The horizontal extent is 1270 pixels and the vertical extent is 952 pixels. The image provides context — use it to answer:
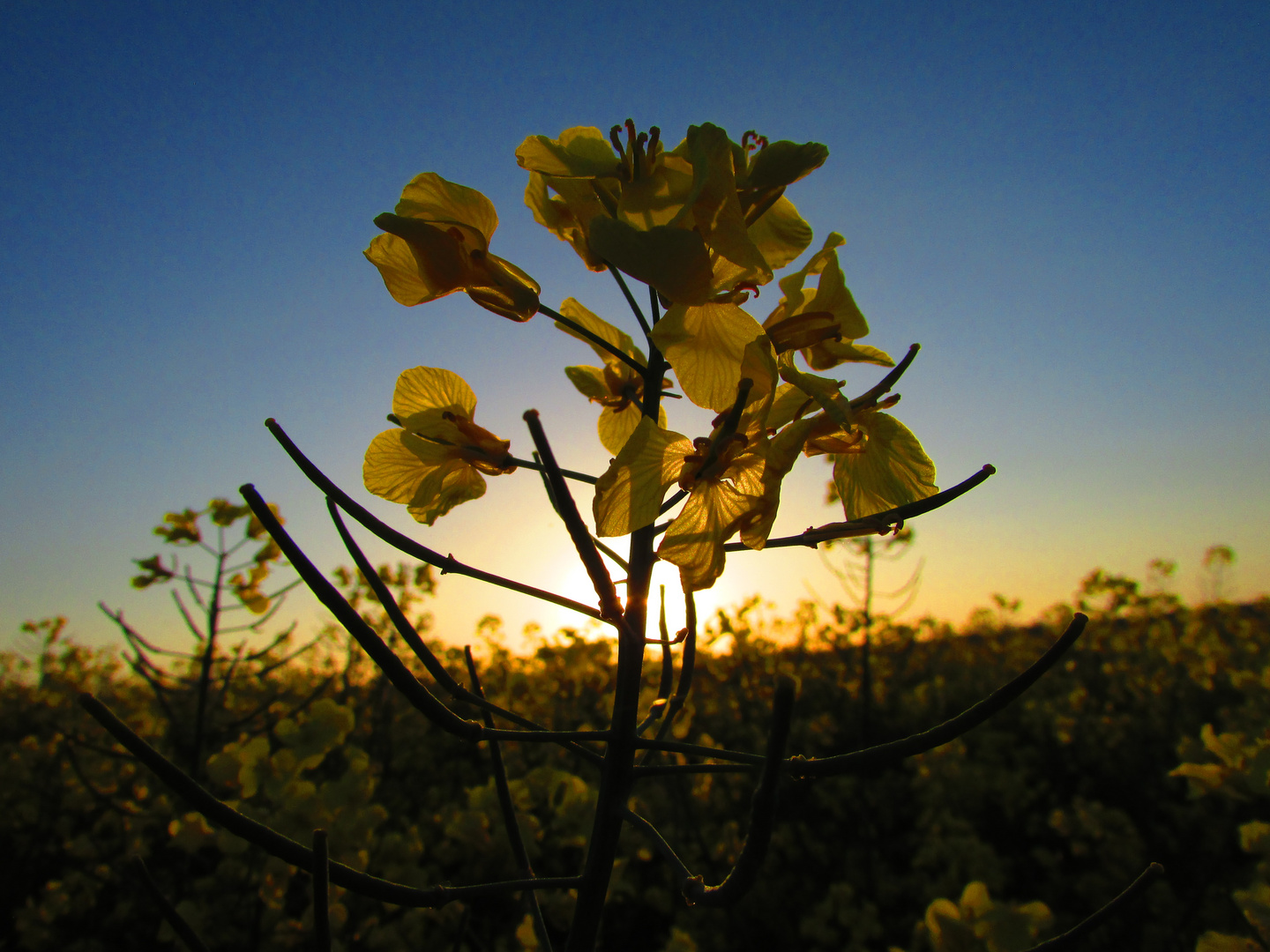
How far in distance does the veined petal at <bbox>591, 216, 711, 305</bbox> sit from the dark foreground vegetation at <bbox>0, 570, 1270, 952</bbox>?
0.63 m

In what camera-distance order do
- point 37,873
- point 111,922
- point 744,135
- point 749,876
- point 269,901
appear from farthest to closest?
point 37,873 → point 111,922 → point 269,901 → point 744,135 → point 749,876

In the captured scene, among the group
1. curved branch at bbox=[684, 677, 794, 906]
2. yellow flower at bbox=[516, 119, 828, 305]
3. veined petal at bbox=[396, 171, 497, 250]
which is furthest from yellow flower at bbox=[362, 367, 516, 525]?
curved branch at bbox=[684, 677, 794, 906]

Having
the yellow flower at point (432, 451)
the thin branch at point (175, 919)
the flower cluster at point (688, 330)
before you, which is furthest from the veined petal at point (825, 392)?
the thin branch at point (175, 919)

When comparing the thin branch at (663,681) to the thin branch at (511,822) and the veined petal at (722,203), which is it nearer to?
the thin branch at (511,822)

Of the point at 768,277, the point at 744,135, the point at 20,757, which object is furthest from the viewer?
the point at 20,757

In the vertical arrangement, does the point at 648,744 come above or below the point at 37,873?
above

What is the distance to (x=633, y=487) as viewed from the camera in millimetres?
Result: 775

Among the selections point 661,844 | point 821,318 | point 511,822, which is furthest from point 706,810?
point 821,318

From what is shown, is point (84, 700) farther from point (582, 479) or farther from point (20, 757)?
point (20, 757)

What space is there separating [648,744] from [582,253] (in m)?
0.71

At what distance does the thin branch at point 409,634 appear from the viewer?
80 cm

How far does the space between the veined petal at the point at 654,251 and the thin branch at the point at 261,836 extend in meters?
0.68

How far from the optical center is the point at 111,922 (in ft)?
11.6

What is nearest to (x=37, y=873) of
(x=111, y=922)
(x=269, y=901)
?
(x=111, y=922)
